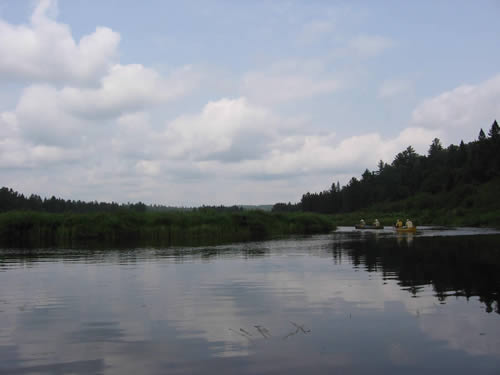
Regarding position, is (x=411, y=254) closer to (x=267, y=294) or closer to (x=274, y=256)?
(x=274, y=256)

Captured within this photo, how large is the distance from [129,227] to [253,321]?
5019 cm

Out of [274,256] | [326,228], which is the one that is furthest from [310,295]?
[326,228]

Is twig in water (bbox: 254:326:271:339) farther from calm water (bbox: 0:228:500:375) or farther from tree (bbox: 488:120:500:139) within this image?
tree (bbox: 488:120:500:139)

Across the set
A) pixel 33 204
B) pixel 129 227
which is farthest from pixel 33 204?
pixel 129 227

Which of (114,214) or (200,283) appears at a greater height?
(114,214)

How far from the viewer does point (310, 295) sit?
16.9m

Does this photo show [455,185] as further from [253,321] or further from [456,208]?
[253,321]

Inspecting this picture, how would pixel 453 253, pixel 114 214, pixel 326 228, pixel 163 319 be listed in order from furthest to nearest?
pixel 326 228 < pixel 114 214 < pixel 453 253 < pixel 163 319

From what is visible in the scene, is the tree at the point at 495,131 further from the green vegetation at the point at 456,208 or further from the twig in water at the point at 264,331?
the twig in water at the point at 264,331

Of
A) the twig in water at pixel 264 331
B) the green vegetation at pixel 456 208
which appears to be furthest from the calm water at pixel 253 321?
the green vegetation at pixel 456 208

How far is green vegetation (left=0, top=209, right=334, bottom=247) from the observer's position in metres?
57.1

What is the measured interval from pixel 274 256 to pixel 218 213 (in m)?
34.9

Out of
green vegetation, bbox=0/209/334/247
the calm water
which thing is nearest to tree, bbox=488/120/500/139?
green vegetation, bbox=0/209/334/247

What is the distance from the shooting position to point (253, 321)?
42.4ft
